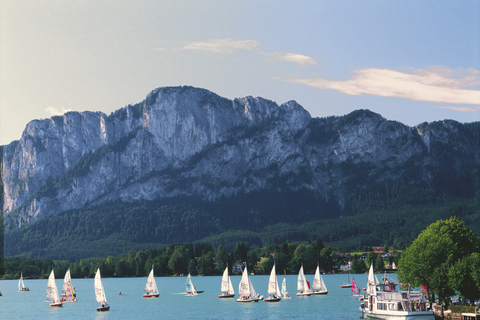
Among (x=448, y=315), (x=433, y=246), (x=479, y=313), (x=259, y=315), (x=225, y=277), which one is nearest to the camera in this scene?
(x=479, y=313)

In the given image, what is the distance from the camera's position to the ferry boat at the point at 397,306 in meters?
104

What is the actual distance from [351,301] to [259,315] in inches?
1347

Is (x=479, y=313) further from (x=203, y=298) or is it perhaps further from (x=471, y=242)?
(x=203, y=298)

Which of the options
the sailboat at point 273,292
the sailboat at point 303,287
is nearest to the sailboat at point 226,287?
the sailboat at point 273,292

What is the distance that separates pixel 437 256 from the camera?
361 ft

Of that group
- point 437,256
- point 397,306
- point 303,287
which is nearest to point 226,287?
point 303,287

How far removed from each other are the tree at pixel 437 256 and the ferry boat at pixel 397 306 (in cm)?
365

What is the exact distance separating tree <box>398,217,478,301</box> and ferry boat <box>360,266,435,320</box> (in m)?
3.65

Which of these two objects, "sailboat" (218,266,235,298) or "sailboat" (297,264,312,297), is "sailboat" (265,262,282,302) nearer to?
"sailboat" (218,266,235,298)

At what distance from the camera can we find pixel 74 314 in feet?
483

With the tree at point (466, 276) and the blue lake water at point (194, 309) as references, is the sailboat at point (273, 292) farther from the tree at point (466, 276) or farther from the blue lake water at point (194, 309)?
the tree at point (466, 276)

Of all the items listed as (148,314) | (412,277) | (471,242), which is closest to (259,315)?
(148,314)

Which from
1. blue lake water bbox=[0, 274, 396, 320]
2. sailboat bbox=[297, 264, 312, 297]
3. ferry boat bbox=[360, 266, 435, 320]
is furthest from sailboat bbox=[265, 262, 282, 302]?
ferry boat bbox=[360, 266, 435, 320]

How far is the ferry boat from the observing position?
104000mm
